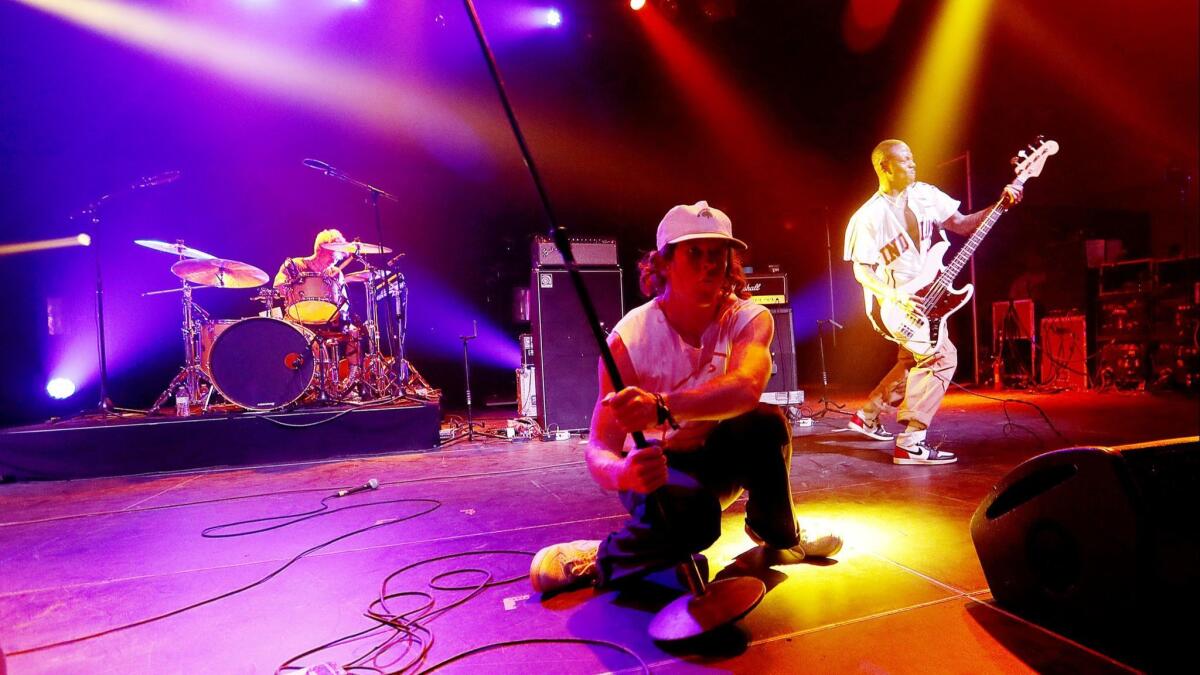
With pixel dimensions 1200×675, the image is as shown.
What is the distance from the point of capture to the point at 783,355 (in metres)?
6.22

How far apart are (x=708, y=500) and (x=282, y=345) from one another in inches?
213

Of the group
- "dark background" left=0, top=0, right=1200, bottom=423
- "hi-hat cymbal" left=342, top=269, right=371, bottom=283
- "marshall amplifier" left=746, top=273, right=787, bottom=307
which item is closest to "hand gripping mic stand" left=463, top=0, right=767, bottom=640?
"marshall amplifier" left=746, top=273, right=787, bottom=307

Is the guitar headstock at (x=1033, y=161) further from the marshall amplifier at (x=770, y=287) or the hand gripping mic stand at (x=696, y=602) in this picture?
the hand gripping mic stand at (x=696, y=602)

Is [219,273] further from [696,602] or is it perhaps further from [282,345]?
[696,602]

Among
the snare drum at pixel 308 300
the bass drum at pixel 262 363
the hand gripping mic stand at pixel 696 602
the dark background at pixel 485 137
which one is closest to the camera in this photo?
the hand gripping mic stand at pixel 696 602

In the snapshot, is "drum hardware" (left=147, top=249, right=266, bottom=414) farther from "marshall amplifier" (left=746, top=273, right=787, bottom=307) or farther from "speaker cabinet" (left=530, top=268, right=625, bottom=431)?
"marshall amplifier" (left=746, top=273, right=787, bottom=307)

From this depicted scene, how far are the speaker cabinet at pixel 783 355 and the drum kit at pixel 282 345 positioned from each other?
4.56 m

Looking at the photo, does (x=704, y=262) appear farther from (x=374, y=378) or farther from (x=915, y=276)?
(x=374, y=378)

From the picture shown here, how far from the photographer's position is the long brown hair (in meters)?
2.27

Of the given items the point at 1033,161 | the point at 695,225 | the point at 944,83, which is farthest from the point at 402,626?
the point at 944,83

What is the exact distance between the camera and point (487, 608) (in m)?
2.06

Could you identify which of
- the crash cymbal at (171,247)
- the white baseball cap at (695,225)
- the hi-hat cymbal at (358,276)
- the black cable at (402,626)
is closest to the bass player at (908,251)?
the white baseball cap at (695,225)

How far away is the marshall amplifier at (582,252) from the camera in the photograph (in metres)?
6.24

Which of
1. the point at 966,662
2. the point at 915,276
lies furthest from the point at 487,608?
the point at 915,276
